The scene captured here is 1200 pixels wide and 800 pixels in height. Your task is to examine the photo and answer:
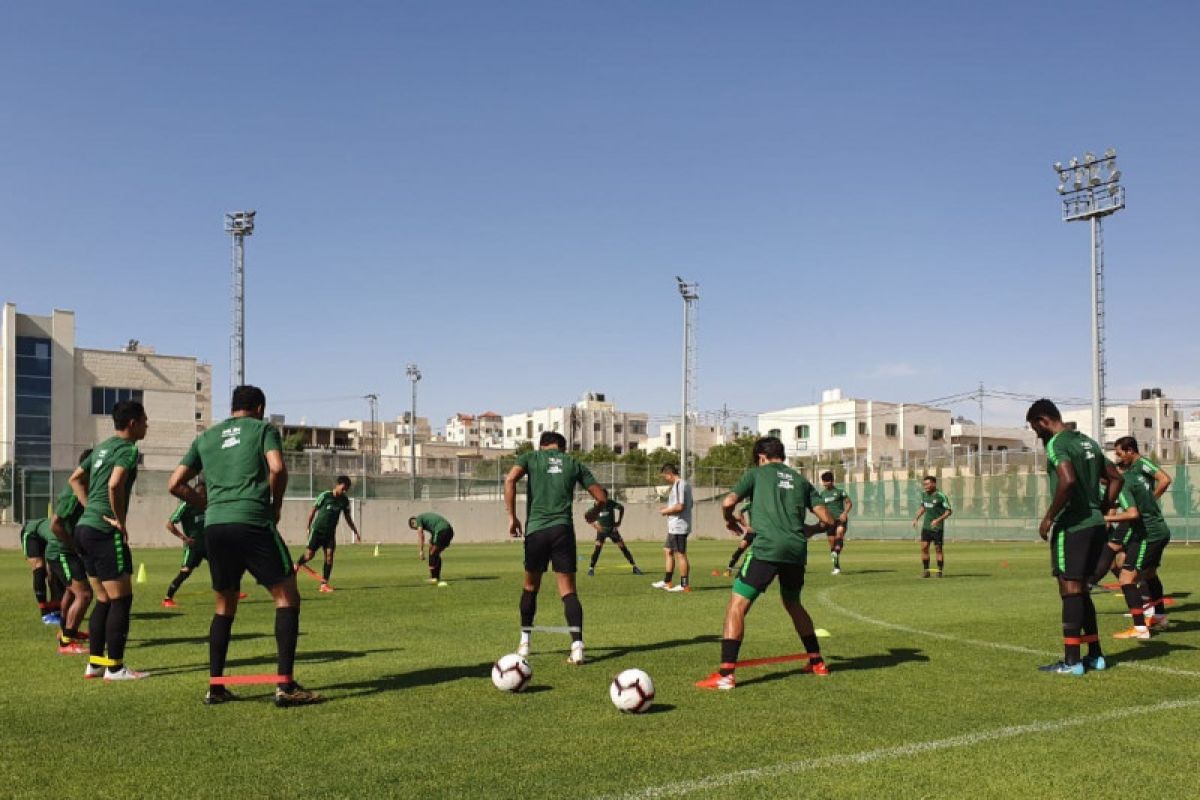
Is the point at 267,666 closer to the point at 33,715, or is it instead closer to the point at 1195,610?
the point at 33,715

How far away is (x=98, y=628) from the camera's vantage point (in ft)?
30.4

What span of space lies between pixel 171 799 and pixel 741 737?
3.40 m

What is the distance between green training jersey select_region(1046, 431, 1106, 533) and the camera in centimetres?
917

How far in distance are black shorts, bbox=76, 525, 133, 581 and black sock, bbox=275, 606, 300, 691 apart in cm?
205

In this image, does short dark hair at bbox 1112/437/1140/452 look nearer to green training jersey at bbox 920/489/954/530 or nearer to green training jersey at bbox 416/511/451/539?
green training jersey at bbox 920/489/954/530

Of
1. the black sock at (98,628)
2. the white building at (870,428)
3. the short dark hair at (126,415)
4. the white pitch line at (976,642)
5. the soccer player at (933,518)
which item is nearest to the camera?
the short dark hair at (126,415)

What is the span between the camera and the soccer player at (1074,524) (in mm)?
9156

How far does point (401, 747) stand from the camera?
6.55 metres

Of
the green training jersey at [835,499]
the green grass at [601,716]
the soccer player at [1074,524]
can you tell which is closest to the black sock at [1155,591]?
the green grass at [601,716]

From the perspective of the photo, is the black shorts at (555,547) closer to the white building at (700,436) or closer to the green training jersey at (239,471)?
the green training jersey at (239,471)

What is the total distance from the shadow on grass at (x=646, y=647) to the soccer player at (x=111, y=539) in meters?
4.26

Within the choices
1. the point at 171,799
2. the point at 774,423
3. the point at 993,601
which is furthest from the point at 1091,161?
the point at 774,423

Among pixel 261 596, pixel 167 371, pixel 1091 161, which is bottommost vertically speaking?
pixel 261 596

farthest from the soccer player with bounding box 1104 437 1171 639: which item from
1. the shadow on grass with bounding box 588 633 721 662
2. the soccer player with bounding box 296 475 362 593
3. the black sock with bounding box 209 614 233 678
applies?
the soccer player with bounding box 296 475 362 593
